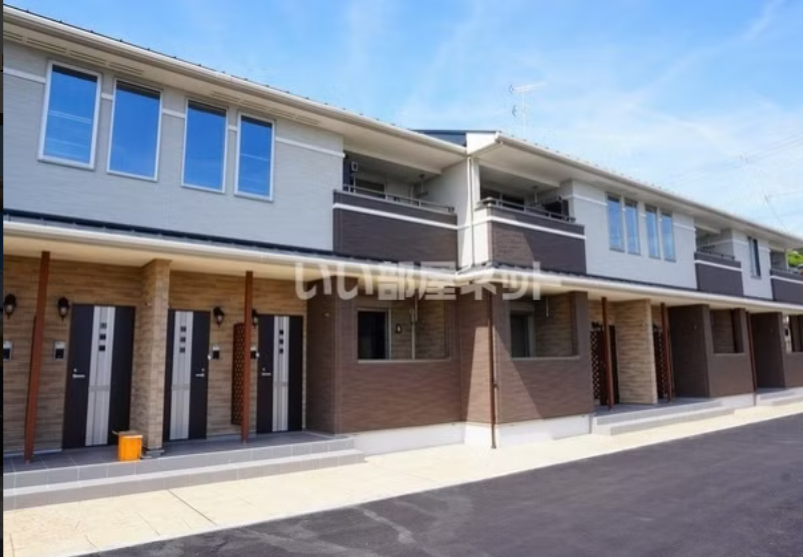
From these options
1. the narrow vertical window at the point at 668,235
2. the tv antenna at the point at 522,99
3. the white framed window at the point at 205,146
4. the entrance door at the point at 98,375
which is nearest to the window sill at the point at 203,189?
the white framed window at the point at 205,146

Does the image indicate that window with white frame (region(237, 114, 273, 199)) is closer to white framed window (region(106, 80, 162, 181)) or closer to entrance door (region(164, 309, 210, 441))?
white framed window (region(106, 80, 162, 181))

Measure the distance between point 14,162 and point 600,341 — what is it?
13.9 meters

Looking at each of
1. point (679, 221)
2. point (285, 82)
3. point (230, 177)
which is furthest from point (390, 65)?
point (679, 221)

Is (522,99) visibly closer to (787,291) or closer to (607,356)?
(607,356)

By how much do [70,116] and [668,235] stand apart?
15.2 metres

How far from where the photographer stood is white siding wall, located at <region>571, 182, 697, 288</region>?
45.6 feet

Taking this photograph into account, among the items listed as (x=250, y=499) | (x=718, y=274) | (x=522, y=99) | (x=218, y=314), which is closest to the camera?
(x=250, y=499)

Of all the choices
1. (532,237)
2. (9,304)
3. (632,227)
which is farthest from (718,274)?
(9,304)

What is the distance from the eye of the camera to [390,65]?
10156 millimetres

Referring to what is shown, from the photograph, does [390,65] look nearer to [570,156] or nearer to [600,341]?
[570,156]

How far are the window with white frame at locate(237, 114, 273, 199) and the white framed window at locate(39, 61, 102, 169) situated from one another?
2249 mm

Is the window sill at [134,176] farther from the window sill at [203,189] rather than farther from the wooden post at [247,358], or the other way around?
the wooden post at [247,358]

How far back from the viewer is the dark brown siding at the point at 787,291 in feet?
69.6

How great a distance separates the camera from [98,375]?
9047mm
